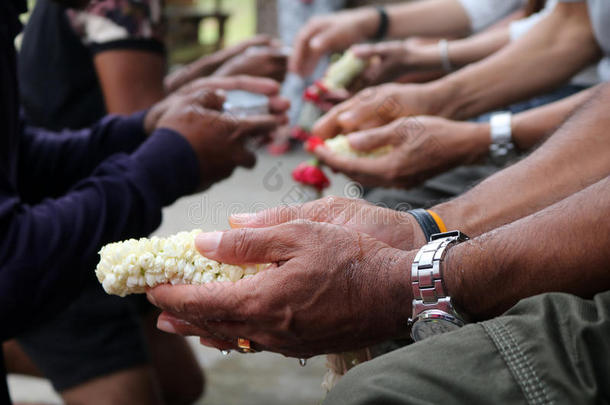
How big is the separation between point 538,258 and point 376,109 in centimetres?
92

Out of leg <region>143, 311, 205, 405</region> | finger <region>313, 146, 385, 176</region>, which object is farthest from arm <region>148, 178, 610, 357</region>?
leg <region>143, 311, 205, 405</region>

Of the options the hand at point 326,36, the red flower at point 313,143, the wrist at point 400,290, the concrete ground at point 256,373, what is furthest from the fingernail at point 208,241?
the hand at point 326,36

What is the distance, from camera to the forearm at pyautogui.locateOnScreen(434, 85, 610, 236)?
1.03 metres

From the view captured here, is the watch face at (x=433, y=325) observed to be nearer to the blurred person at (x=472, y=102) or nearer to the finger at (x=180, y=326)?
the finger at (x=180, y=326)

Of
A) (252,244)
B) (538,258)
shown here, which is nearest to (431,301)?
(538,258)

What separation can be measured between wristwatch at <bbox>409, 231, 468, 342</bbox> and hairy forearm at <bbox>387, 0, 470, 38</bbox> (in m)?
1.71

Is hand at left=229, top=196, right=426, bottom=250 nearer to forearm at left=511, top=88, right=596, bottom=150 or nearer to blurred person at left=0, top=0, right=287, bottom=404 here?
blurred person at left=0, top=0, right=287, bottom=404

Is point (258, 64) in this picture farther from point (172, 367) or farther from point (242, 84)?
point (172, 367)

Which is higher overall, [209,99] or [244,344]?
[209,99]

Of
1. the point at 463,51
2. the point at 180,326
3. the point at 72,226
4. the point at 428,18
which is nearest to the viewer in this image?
the point at 180,326

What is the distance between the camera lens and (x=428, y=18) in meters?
2.37

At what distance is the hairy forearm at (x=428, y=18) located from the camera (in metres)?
2.34

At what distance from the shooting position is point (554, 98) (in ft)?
5.84

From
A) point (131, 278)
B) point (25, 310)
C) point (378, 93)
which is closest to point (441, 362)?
point (131, 278)
